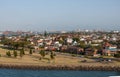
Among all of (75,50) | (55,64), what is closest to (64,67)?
(55,64)

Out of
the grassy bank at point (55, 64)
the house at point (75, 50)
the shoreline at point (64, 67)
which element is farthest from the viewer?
the house at point (75, 50)

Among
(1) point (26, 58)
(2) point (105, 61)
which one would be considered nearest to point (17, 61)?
(1) point (26, 58)

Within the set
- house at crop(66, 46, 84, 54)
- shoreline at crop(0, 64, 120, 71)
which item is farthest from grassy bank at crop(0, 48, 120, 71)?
house at crop(66, 46, 84, 54)

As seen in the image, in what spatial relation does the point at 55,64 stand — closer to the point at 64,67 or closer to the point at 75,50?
the point at 64,67

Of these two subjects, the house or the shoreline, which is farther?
the house

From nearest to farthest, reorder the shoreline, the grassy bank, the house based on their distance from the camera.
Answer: the shoreline, the grassy bank, the house

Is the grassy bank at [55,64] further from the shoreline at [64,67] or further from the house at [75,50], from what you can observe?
the house at [75,50]

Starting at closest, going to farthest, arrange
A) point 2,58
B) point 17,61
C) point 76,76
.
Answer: point 76,76
point 17,61
point 2,58

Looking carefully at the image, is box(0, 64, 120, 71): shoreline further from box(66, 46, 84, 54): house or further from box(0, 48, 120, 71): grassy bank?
box(66, 46, 84, 54): house

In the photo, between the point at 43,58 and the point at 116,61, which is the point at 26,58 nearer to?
the point at 43,58

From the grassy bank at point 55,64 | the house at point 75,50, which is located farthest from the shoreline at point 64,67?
the house at point 75,50

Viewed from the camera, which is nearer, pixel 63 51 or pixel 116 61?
pixel 116 61
